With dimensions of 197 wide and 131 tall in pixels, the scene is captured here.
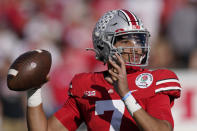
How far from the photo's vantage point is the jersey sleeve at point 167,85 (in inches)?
131

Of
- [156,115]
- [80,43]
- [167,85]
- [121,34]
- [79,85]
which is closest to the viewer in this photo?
[156,115]

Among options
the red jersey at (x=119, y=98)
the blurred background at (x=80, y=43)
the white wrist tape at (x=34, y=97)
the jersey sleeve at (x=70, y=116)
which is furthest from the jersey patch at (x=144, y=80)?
the blurred background at (x=80, y=43)

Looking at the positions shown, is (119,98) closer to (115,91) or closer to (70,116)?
(115,91)

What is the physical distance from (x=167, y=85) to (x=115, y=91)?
1.24 ft

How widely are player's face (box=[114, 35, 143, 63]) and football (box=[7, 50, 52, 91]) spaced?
1.83 ft

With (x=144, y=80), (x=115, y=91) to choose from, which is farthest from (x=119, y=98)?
(x=144, y=80)

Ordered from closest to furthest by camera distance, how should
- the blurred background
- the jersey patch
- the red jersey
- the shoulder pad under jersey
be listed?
the red jersey → the jersey patch → the shoulder pad under jersey → the blurred background

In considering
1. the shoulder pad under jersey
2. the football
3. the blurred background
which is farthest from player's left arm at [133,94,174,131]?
the blurred background

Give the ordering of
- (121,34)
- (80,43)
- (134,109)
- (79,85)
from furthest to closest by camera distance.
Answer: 1. (80,43)
2. (79,85)
3. (121,34)
4. (134,109)

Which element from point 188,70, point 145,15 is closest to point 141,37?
point 188,70

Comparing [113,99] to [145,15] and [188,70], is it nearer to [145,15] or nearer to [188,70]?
[188,70]

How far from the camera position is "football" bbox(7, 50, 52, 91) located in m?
3.34

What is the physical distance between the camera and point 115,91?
11.2ft

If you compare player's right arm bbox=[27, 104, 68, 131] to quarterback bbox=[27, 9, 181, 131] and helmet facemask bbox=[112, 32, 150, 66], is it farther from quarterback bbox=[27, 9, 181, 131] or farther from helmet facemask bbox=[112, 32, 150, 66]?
helmet facemask bbox=[112, 32, 150, 66]
